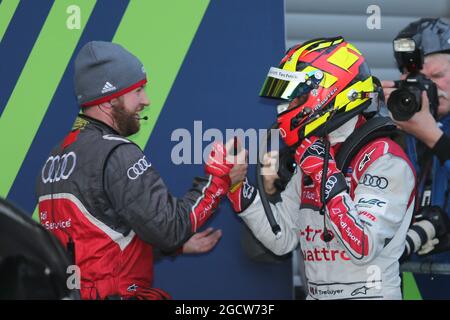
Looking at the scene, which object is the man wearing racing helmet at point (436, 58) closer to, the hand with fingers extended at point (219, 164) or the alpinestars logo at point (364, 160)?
the alpinestars logo at point (364, 160)

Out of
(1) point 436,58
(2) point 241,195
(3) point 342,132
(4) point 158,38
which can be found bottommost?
(2) point 241,195

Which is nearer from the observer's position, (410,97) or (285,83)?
(285,83)

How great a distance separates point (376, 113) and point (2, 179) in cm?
192

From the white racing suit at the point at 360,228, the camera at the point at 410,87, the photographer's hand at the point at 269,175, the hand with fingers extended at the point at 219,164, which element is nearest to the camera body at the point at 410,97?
the camera at the point at 410,87

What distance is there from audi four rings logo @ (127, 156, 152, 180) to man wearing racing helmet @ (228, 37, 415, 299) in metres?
0.46

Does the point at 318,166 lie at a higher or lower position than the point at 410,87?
lower

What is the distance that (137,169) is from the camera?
151 inches

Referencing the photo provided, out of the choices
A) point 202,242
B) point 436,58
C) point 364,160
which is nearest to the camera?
point 364,160

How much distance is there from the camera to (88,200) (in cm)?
386

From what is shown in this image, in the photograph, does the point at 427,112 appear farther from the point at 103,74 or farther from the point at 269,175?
the point at 103,74

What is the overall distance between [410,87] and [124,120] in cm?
132

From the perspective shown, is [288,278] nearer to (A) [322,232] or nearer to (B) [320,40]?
(A) [322,232]

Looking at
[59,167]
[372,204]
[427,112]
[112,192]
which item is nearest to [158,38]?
[59,167]

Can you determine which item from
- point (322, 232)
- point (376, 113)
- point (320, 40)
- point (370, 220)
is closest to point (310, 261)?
point (322, 232)
